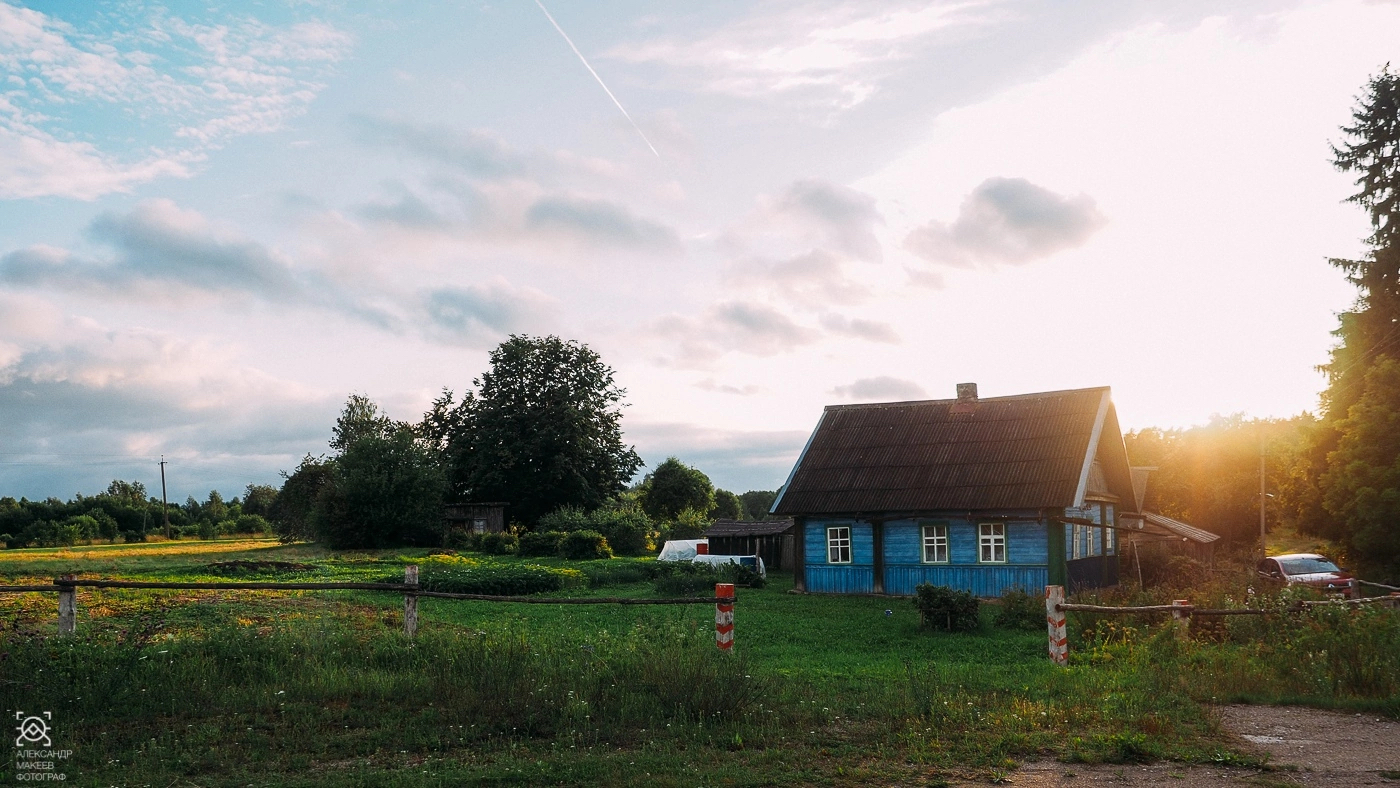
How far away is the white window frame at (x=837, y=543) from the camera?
2864 cm

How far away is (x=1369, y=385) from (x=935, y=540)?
18561mm

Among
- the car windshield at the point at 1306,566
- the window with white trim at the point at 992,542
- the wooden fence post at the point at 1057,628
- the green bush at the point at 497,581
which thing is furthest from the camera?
the car windshield at the point at 1306,566

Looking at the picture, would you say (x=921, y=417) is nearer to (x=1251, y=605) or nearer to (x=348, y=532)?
(x=1251, y=605)

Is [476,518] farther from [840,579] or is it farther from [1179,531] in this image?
[1179,531]

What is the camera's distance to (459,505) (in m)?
55.3

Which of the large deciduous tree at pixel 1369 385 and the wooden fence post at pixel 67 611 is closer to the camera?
the wooden fence post at pixel 67 611

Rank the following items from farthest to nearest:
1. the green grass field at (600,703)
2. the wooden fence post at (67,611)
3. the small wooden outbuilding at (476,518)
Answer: the small wooden outbuilding at (476,518) → the wooden fence post at (67,611) → the green grass field at (600,703)

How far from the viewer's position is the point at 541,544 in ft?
148

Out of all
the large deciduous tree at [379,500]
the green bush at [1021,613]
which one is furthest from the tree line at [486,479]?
the green bush at [1021,613]

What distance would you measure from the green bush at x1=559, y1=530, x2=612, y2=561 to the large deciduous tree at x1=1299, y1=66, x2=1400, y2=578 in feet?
94.6

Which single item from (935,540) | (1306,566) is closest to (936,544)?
(935,540)

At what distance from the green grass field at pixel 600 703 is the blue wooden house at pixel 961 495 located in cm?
1256

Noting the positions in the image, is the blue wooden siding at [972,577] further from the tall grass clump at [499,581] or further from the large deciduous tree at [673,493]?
the large deciduous tree at [673,493]

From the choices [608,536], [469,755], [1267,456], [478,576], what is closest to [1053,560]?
→ [478,576]
